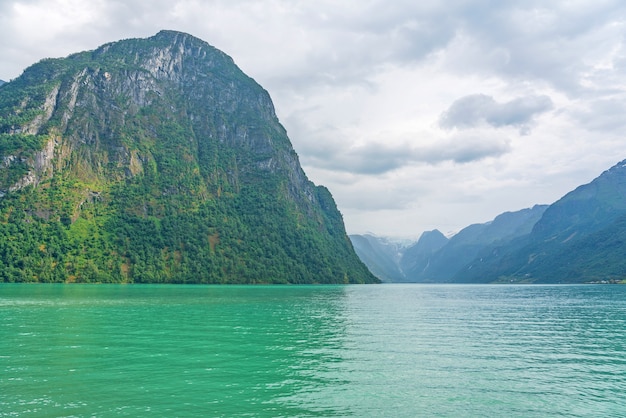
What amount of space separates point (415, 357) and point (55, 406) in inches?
1222

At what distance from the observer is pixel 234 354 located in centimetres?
4509

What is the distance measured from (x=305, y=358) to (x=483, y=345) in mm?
22483

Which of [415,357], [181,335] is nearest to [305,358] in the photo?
[415,357]

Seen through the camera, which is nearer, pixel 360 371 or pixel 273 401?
pixel 273 401

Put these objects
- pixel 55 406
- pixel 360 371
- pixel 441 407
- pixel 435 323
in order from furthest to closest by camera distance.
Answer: pixel 435 323 < pixel 360 371 < pixel 441 407 < pixel 55 406

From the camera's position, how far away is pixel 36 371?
118ft

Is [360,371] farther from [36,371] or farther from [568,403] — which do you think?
[36,371]

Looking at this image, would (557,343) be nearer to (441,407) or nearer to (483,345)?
(483,345)

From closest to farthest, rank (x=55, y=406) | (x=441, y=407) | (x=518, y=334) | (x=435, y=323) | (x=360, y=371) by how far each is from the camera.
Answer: (x=55, y=406) < (x=441, y=407) < (x=360, y=371) < (x=518, y=334) < (x=435, y=323)

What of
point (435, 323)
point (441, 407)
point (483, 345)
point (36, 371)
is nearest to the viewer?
point (441, 407)

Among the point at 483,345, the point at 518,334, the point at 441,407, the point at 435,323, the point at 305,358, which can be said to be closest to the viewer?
the point at 441,407

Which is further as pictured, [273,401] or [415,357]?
[415,357]

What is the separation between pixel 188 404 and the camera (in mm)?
28328

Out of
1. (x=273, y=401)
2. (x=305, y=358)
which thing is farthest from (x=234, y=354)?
(x=273, y=401)
